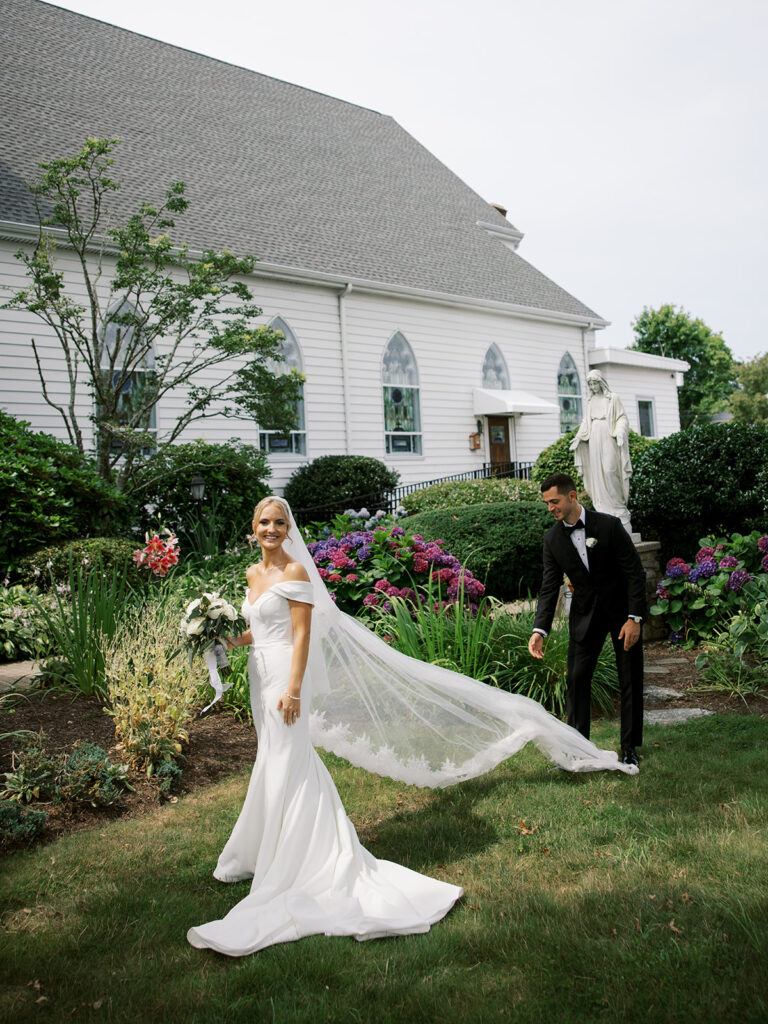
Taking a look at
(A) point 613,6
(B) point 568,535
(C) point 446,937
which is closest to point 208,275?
(A) point 613,6

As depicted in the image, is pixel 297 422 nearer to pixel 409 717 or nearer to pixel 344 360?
pixel 344 360

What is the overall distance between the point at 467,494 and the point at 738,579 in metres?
7.88

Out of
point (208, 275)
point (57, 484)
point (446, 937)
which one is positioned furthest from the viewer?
point (208, 275)

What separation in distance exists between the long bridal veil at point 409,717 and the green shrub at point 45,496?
605 centimetres

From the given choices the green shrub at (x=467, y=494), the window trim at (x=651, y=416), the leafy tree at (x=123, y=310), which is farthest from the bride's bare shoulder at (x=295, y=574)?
the window trim at (x=651, y=416)

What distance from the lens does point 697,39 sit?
26.5ft

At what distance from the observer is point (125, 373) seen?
12.5 metres

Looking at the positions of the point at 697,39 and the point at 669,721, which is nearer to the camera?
the point at 669,721

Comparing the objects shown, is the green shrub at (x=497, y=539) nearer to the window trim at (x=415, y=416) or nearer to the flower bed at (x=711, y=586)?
the flower bed at (x=711, y=586)

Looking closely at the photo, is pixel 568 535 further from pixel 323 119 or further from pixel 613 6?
pixel 323 119

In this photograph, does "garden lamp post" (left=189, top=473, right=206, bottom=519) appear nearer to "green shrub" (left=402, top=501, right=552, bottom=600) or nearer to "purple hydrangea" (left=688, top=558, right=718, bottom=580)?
"green shrub" (left=402, top=501, right=552, bottom=600)

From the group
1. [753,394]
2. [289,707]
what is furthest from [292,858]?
[753,394]

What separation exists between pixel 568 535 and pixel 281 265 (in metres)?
12.9

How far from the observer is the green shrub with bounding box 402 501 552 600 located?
9.46 meters
